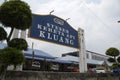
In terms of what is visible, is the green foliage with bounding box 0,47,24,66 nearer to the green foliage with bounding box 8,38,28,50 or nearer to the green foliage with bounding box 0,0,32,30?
the green foliage with bounding box 8,38,28,50

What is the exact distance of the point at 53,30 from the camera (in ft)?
37.0

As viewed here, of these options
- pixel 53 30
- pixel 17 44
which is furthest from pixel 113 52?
pixel 17 44

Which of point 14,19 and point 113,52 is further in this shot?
point 113,52

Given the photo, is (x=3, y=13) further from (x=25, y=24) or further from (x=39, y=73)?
(x=39, y=73)

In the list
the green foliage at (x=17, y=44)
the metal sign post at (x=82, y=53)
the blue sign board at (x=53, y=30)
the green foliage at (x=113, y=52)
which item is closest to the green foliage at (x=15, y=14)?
the green foliage at (x=17, y=44)

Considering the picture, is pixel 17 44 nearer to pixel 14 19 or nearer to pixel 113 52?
pixel 14 19

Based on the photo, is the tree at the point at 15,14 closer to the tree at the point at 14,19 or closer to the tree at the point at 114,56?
the tree at the point at 14,19

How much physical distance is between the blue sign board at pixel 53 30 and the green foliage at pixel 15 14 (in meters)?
3.53

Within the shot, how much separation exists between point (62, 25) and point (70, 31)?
953 millimetres

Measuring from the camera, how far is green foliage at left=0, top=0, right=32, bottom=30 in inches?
238

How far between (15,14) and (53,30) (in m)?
5.41

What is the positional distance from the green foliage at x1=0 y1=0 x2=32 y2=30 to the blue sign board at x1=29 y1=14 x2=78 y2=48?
353 cm

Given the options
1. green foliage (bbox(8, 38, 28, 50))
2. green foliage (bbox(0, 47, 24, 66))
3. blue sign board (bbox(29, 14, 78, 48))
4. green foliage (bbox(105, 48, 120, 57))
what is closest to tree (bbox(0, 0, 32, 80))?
green foliage (bbox(8, 38, 28, 50))

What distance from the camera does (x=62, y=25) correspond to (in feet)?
40.1
